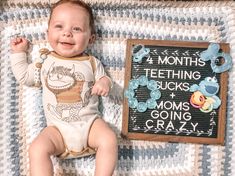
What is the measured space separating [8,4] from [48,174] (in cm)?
52

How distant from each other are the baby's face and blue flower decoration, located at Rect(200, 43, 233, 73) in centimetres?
36

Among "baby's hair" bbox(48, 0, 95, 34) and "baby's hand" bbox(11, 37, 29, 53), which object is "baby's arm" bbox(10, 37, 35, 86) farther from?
"baby's hair" bbox(48, 0, 95, 34)

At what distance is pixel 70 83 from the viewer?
4.33 ft

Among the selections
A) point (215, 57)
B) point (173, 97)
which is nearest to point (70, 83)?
point (173, 97)

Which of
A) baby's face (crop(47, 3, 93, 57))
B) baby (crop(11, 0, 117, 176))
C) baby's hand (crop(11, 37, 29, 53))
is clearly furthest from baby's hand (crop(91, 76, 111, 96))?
baby's hand (crop(11, 37, 29, 53))

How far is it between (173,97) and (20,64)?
463mm

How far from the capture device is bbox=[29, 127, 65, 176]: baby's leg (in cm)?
122

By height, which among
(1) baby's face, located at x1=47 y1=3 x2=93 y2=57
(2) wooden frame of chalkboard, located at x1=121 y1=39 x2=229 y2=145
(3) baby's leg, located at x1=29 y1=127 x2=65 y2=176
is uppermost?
(1) baby's face, located at x1=47 y1=3 x2=93 y2=57

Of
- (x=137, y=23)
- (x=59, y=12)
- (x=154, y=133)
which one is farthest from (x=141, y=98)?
(x=59, y=12)

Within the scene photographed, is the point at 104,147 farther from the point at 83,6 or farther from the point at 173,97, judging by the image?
the point at 83,6

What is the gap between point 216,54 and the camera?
1.37 metres

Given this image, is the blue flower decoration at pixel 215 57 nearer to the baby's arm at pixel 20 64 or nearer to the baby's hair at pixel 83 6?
the baby's hair at pixel 83 6

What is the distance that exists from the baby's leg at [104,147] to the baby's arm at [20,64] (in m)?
0.24

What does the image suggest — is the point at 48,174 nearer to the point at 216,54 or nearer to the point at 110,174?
the point at 110,174
